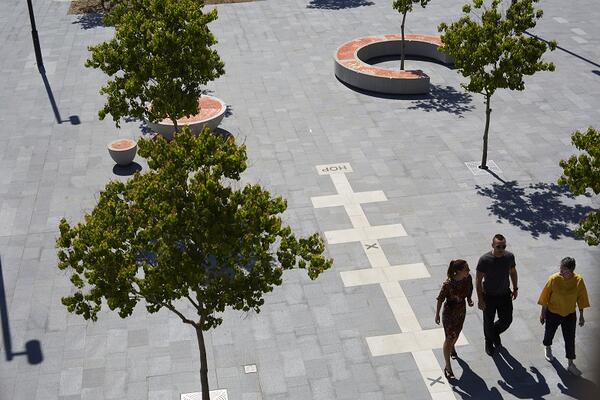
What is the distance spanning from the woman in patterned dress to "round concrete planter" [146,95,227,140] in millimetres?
9530

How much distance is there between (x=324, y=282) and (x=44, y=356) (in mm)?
5084

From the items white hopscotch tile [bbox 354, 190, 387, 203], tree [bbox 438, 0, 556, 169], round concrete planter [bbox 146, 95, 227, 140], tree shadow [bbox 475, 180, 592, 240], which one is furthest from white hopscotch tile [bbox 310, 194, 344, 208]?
tree [bbox 438, 0, 556, 169]

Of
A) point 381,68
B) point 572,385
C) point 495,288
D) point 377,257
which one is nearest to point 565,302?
point 495,288

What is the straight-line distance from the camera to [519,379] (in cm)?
1181

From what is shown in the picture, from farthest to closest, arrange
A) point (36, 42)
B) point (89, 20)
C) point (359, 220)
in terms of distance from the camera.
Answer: point (89, 20) → point (36, 42) → point (359, 220)

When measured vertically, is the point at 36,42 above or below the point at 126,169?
above

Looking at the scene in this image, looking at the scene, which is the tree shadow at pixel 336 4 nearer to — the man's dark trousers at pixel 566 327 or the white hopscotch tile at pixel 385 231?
the white hopscotch tile at pixel 385 231

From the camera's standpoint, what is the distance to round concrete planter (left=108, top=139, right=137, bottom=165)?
18516 mm

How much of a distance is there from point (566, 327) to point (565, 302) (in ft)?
1.68

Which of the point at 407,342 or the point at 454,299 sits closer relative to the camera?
the point at 454,299

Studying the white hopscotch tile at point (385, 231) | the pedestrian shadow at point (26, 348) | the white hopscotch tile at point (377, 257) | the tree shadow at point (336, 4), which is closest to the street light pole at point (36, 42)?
the tree shadow at point (336, 4)

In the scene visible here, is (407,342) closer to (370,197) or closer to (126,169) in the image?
(370,197)

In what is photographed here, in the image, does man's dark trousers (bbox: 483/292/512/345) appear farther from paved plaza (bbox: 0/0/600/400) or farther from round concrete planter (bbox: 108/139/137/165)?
round concrete planter (bbox: 108/139/137/165)

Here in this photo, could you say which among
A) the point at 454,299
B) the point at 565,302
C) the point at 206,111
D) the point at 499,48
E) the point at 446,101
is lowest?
the point at 446,101
